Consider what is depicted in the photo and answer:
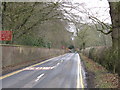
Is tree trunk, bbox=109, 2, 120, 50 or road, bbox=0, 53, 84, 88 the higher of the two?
tree trunk, bbox=109, 2, 120, 50

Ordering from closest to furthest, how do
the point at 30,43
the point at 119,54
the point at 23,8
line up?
1. the point at 119,54
2. the point at 23,8
3. the point at 30,43

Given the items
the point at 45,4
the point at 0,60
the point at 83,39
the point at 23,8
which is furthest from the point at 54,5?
the point at 83,39

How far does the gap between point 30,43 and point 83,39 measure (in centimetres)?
2534

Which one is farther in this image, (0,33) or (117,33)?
(0,33)

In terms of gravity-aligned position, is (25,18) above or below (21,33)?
above

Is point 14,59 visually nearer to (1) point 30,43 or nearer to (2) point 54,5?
(2) point 54,5

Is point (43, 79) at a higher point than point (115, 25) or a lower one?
lower

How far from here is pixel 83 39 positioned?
50531 mm

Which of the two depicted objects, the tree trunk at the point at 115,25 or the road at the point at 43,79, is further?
the tree trunk at the point at 115,25

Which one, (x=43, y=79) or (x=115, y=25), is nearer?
(x=43, y=79)

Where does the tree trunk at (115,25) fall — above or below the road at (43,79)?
above

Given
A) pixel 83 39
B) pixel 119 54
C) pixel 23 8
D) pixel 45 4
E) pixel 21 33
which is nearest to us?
pixel 119 54

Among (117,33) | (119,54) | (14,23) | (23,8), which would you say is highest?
(23,8)

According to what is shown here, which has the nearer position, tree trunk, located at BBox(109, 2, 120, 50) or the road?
the road
